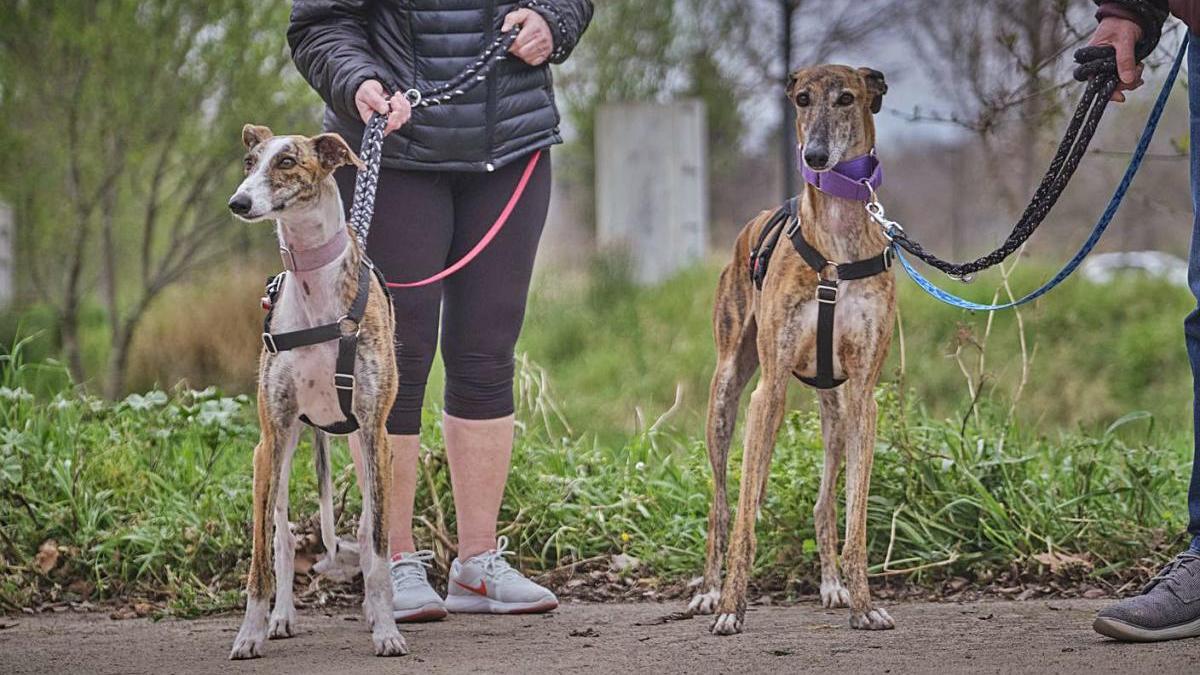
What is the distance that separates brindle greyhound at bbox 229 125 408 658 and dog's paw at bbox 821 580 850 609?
4.69 ft

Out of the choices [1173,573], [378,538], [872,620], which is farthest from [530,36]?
[1173,573]

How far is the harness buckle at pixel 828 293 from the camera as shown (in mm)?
4066

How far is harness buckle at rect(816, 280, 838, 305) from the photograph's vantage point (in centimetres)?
407

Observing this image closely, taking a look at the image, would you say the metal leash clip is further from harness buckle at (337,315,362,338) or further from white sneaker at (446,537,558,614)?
white sneaker at (446,537,558,614)

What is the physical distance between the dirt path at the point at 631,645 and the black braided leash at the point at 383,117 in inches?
47.1

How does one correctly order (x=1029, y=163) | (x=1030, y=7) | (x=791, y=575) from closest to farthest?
(x=791, y=575) → (x=1030, y=7) → (x=1029, y=163)

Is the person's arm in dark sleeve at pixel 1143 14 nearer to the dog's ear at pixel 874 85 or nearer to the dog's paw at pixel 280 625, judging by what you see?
the dog's ear at pixel 874 85

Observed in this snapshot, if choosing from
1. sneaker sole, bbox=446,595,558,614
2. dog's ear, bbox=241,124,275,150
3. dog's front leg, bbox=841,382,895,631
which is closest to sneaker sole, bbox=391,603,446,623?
sneaker sole, bbox=446,595,558,614

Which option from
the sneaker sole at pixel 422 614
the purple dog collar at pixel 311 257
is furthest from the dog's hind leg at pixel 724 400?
the purple dog collar at pixel 311 257

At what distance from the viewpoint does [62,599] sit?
5.09 metres

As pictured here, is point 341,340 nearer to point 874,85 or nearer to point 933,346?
point 874,85

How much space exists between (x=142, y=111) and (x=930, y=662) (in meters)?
7.34

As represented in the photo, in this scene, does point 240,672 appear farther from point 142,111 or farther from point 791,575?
point 142,111

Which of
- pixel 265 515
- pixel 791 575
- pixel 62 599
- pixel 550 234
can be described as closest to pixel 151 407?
pixel 62 599
